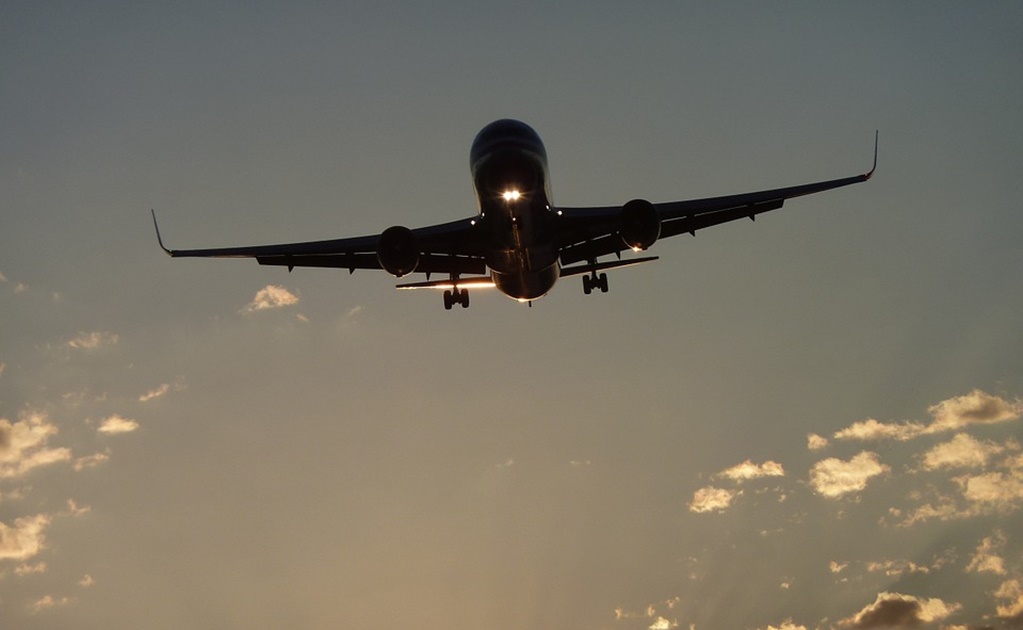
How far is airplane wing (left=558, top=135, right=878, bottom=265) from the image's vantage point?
43.3 m

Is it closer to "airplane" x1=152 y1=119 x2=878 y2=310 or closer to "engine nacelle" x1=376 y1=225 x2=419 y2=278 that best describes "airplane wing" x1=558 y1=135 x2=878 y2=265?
"airplane" x1=152 y1=119 x2=878 y2=310

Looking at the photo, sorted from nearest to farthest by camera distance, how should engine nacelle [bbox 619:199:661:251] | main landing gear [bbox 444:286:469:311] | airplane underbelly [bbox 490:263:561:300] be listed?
engine nacelle [bbox 619:199:661:251] → airplane underbelly [bbox 490:263:561:300] → main landing gear [bbox 444:286:469:311]

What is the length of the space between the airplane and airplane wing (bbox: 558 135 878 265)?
0.04 metres

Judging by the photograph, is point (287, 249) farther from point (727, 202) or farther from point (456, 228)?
point (727, 202)

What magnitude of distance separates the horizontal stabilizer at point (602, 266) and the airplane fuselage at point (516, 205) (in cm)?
150

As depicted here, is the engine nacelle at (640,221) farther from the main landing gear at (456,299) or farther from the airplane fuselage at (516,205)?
the main landing gear at (456,299)

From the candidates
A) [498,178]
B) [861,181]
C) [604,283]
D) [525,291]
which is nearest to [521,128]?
[498,178]

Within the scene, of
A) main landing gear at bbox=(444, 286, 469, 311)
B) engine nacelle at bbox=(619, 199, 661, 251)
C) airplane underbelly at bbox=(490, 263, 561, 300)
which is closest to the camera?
engine nacelle at bbox=(619, 199, 661, 251)

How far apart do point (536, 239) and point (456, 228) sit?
9.60ft

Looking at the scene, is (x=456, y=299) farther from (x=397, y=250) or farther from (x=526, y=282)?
(x=397, y=250)

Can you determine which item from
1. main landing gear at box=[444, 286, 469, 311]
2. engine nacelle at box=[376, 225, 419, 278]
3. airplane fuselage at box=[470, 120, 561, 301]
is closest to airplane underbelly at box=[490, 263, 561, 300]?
airplane fuselage at box=[470, 120, 561, 301]

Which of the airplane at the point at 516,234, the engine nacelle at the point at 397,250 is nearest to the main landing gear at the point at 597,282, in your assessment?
the airplane at the point at 516,234

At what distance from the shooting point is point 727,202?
4419 centimetres

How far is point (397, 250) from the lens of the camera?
135ft
